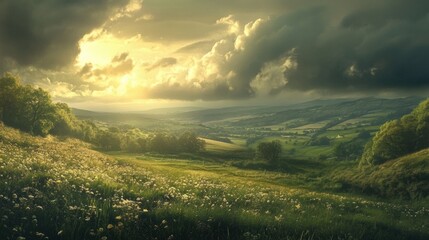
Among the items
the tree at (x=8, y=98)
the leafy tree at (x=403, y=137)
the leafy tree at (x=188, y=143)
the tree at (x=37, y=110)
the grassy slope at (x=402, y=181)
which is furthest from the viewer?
the leafy tree at (x=188, y=143)

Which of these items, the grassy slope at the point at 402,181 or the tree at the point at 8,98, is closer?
the grassy slope at the point at 402,181

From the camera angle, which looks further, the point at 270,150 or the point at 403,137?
the point at 270,150

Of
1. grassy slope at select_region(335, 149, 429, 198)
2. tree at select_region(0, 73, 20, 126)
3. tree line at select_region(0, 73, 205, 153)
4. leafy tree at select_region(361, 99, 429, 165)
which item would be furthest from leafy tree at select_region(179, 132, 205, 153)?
grassy slope at select_region(335, 149, 429, 198)

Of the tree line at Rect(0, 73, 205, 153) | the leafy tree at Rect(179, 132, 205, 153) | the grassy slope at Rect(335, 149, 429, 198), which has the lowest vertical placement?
the leafy tree at Rect(179, 132, 205, 153)

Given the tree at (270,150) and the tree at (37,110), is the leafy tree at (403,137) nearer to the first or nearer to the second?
the tree at (270,150)

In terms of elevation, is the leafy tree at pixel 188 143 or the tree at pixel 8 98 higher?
the tree at pixel 8 98

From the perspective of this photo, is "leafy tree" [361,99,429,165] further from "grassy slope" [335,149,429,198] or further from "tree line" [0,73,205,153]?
"tree line" [0,73,205,153]

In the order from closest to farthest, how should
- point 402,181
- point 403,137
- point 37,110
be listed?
point 402,181 < point 403,137 < point 37,110

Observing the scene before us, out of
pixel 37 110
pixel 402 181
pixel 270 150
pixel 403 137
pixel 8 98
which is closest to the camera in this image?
pixel 402 181

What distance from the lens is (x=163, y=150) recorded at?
596ft

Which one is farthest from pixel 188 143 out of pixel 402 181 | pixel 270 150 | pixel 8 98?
pixel 402 181

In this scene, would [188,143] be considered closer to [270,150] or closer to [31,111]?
[270,150]

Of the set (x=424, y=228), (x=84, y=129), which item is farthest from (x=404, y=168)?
(x=84, y=129)

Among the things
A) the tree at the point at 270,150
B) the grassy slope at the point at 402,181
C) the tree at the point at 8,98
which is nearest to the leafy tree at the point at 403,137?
the grassy slope at the point at 402,181
